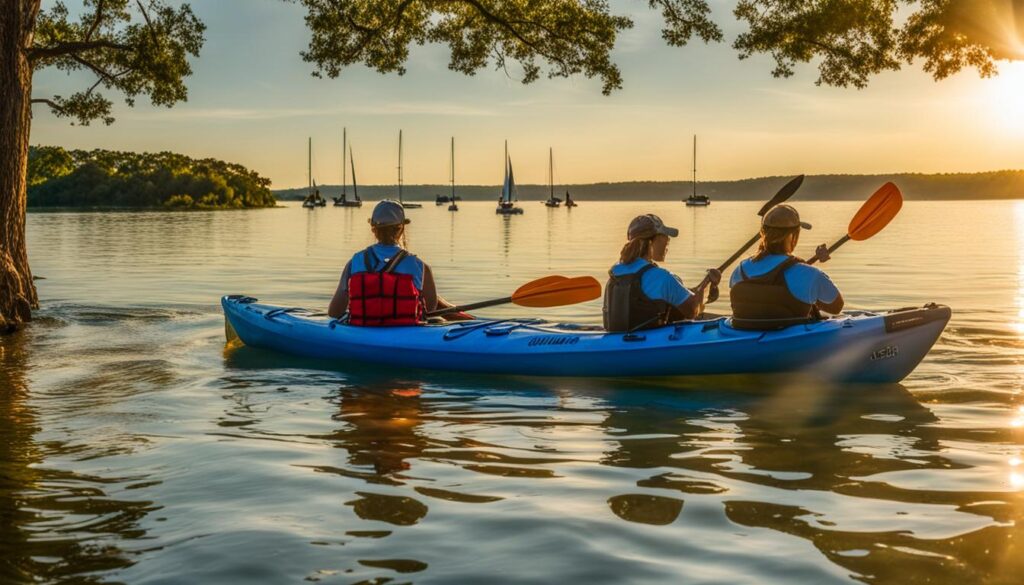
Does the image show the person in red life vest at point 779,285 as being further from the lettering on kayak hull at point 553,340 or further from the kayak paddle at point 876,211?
the kayak paddle at point 876,211

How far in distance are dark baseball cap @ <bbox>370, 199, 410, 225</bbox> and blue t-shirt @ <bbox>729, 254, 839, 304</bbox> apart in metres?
2.77

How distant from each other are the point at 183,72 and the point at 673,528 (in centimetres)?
1341

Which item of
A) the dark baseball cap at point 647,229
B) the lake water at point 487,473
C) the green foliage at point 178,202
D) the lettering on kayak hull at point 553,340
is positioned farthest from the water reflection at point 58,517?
the green foliage at point 178,202

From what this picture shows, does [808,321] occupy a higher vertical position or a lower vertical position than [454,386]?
higher

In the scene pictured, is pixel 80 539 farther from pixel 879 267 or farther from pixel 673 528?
pixel 879 267

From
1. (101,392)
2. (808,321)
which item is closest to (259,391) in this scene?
(101,392)

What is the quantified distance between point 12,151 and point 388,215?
234 inches

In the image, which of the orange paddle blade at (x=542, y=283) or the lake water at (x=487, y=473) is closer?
the lake water at (x=487, y=473)

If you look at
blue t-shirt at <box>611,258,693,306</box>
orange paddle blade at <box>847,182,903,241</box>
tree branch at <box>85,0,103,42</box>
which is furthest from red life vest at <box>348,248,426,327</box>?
tree branch at <box>85,0,103,42</box>

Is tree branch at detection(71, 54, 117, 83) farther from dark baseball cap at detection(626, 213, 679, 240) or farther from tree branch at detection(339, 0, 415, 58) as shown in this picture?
dark baseball cap at detection(626, 213, 679, 240)

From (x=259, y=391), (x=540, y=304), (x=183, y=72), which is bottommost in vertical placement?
(x=259, y=391)

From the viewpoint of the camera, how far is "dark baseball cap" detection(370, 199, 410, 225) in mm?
8750

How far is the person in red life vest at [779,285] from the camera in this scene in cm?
765

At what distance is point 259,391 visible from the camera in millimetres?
8328
